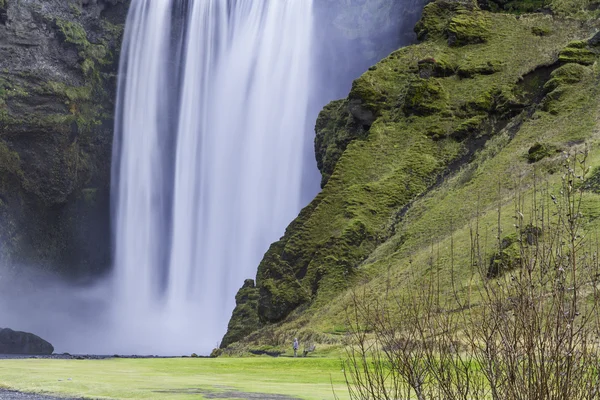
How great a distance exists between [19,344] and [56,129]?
30403 millimetres

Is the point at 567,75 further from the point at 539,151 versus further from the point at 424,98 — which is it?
the point at 539,151

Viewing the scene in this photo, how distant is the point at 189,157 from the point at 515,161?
1959 inches

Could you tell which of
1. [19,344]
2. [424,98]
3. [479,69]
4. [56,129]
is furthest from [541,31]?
[19,344]

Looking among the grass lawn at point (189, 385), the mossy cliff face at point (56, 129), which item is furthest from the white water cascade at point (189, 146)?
the grass lawn at point (189, 385)

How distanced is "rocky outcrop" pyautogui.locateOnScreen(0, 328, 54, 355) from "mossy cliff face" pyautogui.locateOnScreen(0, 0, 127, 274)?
22558 mm

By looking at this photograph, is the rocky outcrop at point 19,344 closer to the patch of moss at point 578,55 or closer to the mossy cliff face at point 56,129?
→ the mossy cliff face at point 56,129

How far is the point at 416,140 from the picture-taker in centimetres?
6594

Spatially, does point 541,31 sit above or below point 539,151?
above

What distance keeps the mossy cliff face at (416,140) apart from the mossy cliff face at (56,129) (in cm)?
3655

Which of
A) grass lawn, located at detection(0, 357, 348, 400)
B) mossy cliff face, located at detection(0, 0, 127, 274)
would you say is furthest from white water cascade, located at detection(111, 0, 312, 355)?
grass lawn, located at detection(0, 357, 348, 400)

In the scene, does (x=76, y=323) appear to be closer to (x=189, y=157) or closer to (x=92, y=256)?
(x=92, y=256)

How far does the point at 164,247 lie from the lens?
93.2m

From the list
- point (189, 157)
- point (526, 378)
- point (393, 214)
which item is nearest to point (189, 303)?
point (189, 157)

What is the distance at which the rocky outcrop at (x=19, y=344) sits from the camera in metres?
70.1
